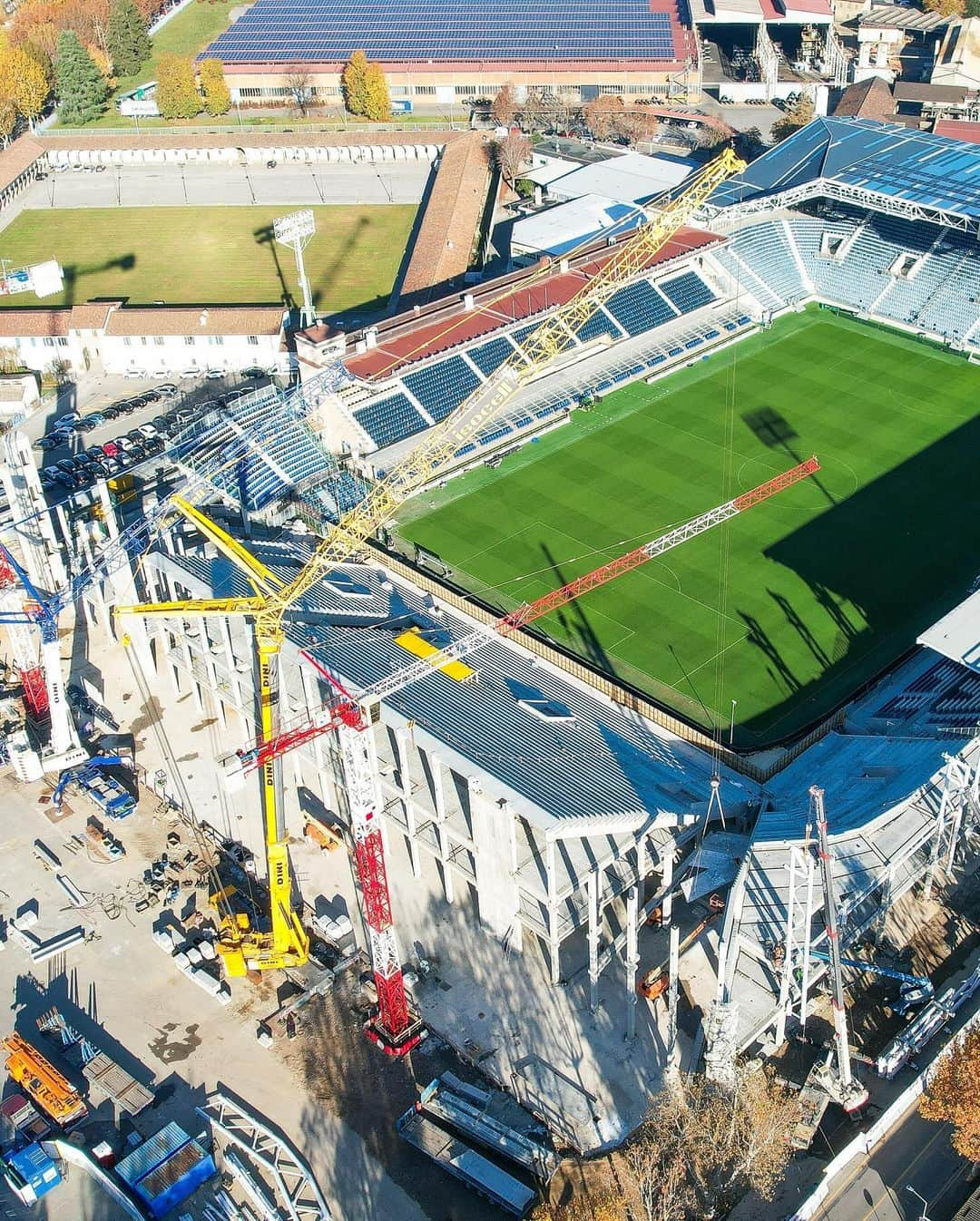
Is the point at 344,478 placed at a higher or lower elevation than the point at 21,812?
higher

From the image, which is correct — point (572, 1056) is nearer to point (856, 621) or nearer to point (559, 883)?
point (559, 883)

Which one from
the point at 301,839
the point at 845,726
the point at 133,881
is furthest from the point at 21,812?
the point at 845,726

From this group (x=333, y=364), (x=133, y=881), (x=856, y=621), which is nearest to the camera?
(x=133, y=881)

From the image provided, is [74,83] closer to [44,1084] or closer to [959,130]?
[959,130]

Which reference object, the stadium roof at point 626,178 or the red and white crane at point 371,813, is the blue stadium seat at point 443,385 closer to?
the red and white crane at point 371,813

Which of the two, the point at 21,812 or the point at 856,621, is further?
the point at 856,621

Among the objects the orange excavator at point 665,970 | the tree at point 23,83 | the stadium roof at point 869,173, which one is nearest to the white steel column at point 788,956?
the orange excavator at point 665,970

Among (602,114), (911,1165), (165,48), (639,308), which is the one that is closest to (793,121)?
(602,114)

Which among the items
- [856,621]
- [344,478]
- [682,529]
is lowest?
[856,621]
